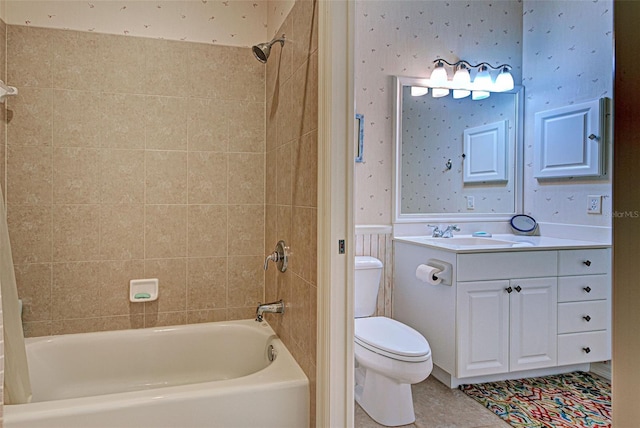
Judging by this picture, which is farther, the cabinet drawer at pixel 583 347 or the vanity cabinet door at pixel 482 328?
the cabinet drawer at pixel 583 347

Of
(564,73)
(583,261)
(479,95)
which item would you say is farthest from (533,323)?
(564,73)

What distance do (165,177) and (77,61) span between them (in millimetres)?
686

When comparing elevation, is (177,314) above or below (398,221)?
below

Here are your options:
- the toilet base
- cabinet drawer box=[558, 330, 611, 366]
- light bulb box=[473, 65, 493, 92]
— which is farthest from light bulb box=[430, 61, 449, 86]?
the toilet base

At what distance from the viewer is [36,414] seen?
1.43m

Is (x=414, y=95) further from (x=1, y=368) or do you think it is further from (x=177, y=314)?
(x=1, y=368)

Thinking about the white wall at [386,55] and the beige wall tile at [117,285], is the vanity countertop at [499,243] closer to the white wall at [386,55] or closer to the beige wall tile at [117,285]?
the white wall at [386,55]

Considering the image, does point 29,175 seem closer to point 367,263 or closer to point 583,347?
point 367,263

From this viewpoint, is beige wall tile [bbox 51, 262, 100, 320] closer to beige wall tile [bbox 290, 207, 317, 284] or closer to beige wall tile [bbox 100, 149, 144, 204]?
beige wall tile [bbox 100, 149, 144, 204]

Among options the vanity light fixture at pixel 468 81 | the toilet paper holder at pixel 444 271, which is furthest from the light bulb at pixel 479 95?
the toilet paper holder at pixel 444 271

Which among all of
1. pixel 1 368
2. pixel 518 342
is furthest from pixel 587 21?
pixel 1 368

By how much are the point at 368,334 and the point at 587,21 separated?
8.20ft

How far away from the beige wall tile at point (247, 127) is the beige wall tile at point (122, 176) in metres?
0.48

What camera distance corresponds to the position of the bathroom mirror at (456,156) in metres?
3.04
